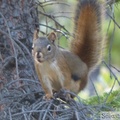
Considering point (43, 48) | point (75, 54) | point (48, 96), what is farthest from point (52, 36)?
point (75, 54)

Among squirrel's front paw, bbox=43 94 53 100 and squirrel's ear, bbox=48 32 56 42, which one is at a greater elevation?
squirrel's ear, bbox=48 32 56 42

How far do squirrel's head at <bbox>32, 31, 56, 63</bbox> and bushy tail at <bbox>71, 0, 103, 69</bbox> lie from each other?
37cm

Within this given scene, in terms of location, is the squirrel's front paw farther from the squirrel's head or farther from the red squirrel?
the squirrel's head

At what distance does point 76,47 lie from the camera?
9.09 feet

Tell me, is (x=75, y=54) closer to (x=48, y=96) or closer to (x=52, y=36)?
(x=52, y=36)

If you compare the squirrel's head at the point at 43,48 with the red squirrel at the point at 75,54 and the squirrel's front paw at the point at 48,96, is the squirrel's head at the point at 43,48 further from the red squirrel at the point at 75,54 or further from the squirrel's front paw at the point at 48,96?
the squirrel's front paw at the point at 48,96

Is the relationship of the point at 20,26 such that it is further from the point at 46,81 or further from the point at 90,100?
the point at 90,100

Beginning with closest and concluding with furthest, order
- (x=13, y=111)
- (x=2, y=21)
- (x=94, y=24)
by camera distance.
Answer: (x=13, y=111) → (x=2, y=21) → (x=94, y=24)

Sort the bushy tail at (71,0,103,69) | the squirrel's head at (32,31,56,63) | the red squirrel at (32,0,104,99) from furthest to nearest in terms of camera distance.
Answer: the bushy tail at (71,0,103,69), the red squirrel at (32,0,104,99), the squirrel's head at (32,31,56,63)

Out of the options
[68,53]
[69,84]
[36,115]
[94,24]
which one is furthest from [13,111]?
[94,24]

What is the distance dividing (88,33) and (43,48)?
565 millimetres

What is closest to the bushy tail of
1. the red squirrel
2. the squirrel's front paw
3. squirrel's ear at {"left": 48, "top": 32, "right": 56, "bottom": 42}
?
the red squirrel

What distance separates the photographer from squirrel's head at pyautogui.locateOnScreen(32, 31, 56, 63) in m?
2.16

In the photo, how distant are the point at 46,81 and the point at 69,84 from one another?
5.7 inches
